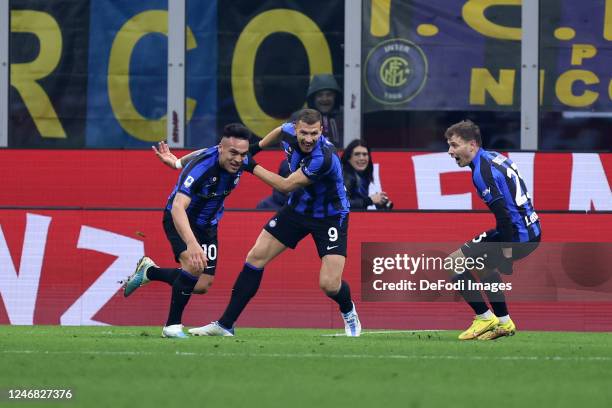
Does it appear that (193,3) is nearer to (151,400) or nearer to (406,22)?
(406,22)

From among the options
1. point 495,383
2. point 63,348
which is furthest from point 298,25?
point 495,383

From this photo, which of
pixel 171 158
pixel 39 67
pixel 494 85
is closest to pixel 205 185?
pixel 171 158

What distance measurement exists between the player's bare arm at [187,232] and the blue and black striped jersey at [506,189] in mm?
2152

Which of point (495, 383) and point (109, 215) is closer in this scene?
point (495, 383)

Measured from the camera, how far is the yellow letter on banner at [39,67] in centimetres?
1644

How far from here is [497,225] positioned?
11.7m

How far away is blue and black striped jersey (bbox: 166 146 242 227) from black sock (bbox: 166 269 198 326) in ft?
1.45

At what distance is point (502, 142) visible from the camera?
1638 centimetres

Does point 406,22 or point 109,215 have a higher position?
point 406,22

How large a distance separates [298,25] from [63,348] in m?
6.85

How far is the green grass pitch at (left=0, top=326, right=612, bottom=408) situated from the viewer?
24.1ft

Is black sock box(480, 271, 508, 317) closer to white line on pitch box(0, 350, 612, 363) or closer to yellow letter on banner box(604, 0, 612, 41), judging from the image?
white line on pitch box(0, 350, 612, 363)

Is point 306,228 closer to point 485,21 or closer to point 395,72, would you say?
point 395,72

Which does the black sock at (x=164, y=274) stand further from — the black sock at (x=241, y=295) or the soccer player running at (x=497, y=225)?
the soccer player running at (x=497, y=225)
